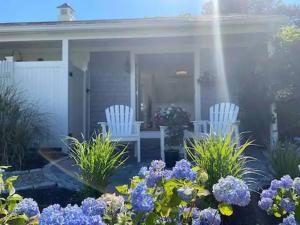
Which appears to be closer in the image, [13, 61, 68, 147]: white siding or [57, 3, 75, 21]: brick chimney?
[13, 61, 68, 147]: white siding

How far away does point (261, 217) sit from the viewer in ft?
10.9

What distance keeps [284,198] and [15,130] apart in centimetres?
431

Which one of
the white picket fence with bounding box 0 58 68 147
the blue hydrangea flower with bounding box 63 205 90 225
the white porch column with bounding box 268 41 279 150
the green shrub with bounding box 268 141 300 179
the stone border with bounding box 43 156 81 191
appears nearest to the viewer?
the blue hydrangea flower with bounding box 63 205 90 225

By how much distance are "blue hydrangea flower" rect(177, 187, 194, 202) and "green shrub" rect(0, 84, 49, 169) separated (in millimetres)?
4227

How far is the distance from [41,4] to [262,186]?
10.5m

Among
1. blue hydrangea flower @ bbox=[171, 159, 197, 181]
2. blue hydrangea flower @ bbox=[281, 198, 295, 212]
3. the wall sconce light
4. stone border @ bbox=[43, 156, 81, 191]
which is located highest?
the wall sconce light

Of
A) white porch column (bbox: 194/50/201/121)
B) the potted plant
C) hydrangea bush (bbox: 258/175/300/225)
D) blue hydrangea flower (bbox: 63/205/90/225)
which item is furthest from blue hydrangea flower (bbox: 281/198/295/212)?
white porch column (bbox: 194/50/201/121)

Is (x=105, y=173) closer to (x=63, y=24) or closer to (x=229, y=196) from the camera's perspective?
(x=229, y=196)

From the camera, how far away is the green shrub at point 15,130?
5.43m

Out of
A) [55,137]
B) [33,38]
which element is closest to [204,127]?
[55,137]

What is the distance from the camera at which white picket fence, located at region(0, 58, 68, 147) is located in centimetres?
689

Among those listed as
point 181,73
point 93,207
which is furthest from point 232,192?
point 181,73

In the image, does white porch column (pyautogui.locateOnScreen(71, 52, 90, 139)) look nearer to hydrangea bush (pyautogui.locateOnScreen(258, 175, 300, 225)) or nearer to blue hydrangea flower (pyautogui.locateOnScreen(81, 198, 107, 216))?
hydrangea bush (pyautogui.locateOnScreen(258, 175, 300, 225))

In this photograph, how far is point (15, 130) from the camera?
5516 millimetres
